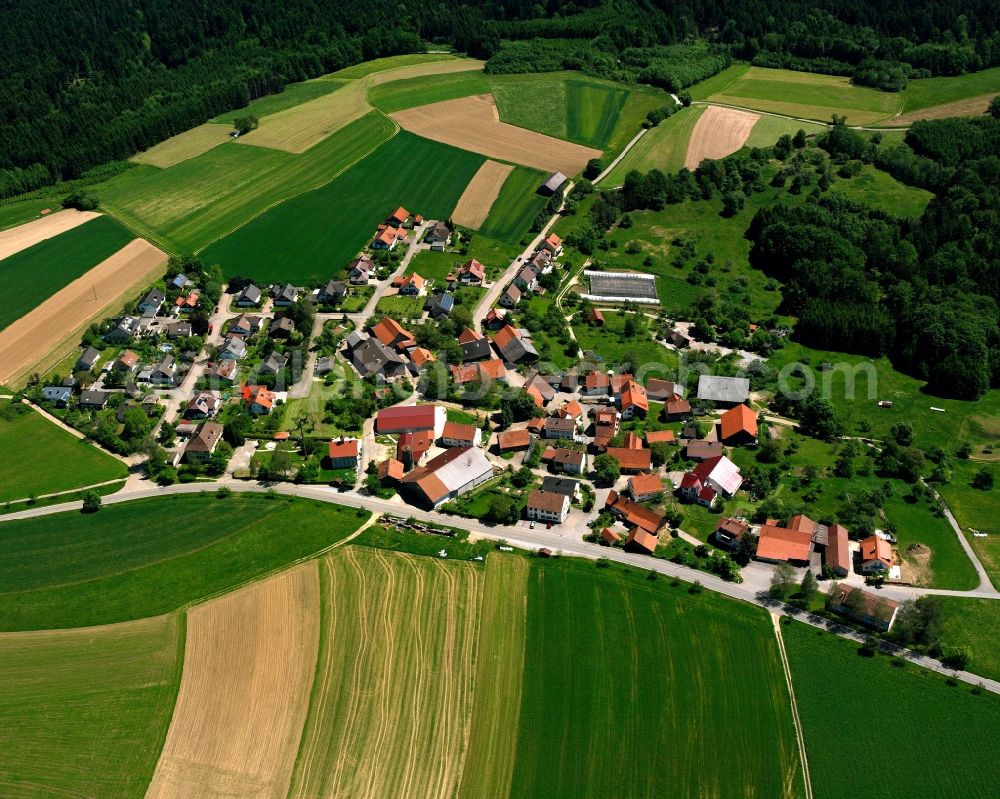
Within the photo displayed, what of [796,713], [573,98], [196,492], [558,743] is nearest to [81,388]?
[196,492]

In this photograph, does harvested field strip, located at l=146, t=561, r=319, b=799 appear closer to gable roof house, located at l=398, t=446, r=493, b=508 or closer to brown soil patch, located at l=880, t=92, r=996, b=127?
gable roof house, located at l=398, t=446, r=493, b=508

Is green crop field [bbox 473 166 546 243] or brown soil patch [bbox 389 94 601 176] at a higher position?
brown soil patch [bbox 389 94 601 176]

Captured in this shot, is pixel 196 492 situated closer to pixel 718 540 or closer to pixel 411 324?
pixel 411 324

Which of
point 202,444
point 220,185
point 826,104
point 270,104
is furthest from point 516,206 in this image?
point 826,104

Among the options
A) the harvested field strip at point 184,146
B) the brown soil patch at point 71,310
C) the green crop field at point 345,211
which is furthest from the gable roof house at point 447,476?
the harvested field strip at point 184,146

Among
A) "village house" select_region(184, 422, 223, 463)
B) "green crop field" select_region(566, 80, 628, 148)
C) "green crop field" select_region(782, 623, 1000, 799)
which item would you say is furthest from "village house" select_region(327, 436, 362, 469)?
"green crop field" select_region(566, 80, 628, 148)
